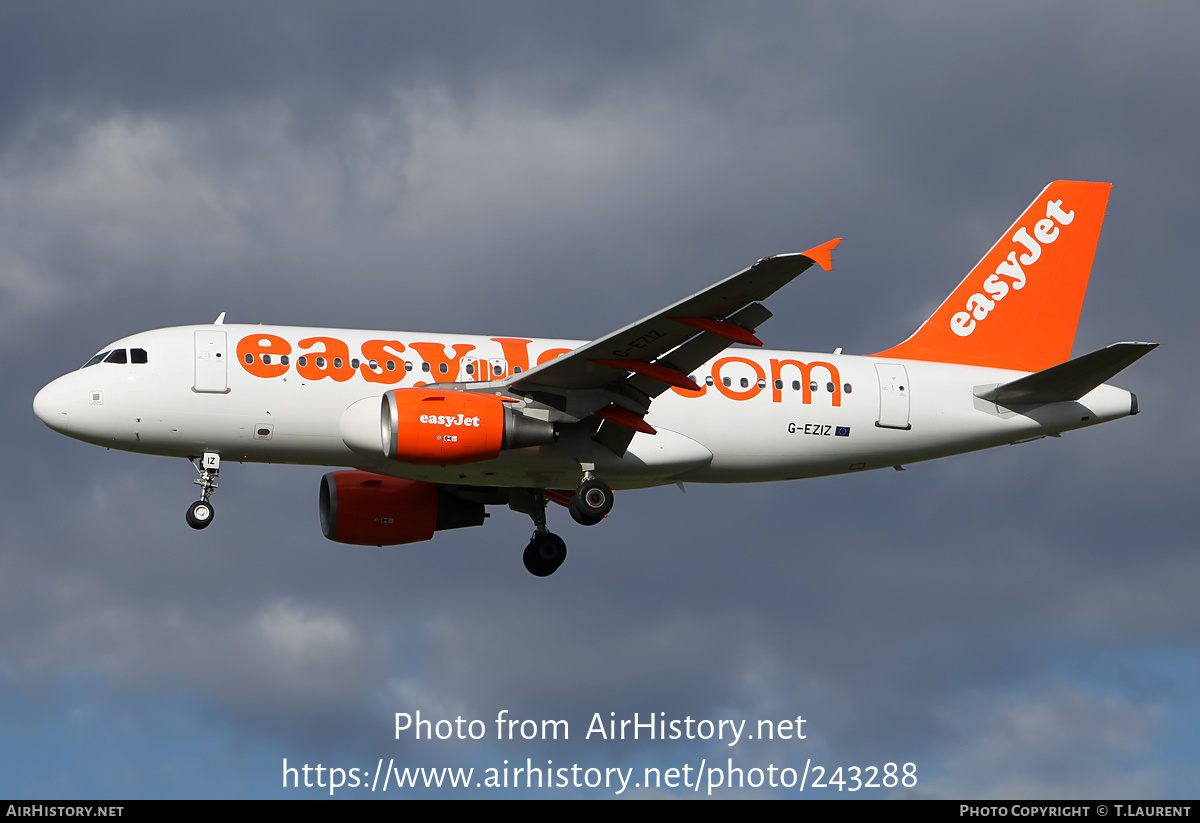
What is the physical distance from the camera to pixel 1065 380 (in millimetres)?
37094

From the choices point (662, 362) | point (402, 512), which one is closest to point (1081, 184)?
point (662, 362)

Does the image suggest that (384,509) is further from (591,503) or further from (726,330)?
(726,330)

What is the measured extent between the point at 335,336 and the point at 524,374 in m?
4.58

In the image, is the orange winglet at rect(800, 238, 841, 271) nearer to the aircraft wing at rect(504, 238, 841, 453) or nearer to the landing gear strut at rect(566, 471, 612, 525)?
the aircraft wing at rect(504, 238, 841, 453)

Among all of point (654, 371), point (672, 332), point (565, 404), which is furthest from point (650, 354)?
point (565, 404)

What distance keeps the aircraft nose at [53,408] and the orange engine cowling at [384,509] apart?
24.4 ft

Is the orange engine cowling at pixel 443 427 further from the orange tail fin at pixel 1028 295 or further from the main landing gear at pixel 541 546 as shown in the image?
the orange tail fin at pixel 1028 295

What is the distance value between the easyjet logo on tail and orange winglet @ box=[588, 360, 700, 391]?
401 inches

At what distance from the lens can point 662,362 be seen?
33.6 m

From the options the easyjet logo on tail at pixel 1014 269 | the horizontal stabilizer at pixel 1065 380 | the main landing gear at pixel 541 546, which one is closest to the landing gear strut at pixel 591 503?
the main landing gear at pixel 541 546

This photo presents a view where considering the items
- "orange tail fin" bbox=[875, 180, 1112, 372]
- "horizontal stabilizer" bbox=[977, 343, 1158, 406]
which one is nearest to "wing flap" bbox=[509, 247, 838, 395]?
"horizontal stabilizer" bbox=[977, 343, 1158, 406]

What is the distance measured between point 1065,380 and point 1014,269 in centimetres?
552

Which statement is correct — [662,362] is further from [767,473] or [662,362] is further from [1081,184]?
[1081,184]

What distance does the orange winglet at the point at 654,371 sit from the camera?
109 ft
